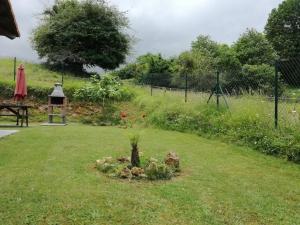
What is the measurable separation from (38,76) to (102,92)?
26.1 feet

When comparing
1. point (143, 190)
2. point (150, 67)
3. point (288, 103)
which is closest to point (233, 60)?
point (150, 67)

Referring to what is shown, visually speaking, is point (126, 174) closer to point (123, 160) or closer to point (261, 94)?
point (123, 160)

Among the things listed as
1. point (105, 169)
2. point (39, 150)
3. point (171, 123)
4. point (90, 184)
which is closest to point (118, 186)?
point (90, 184)

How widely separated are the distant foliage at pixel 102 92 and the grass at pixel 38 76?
984 millimetres

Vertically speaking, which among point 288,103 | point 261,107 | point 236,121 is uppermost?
point 288,103

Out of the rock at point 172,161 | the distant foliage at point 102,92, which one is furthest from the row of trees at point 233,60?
the rock at point 172,161

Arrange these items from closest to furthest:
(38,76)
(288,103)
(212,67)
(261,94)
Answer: (288,103) < (261,94) < (38,76) < (212,67)

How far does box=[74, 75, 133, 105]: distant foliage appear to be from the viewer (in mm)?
18062

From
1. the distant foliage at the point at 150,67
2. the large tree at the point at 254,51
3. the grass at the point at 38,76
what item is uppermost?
the large tree at the point at 254,51

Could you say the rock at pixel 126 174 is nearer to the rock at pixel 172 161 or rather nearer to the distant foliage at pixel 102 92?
the rock at pixel 172 161

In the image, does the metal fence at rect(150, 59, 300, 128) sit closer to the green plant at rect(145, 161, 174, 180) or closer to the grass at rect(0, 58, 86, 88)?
the green plant at rect(145, 161, 174, 180)

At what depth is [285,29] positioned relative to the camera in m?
55.6

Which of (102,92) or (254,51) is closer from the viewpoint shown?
(102,92)

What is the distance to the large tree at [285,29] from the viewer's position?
53719 mm
